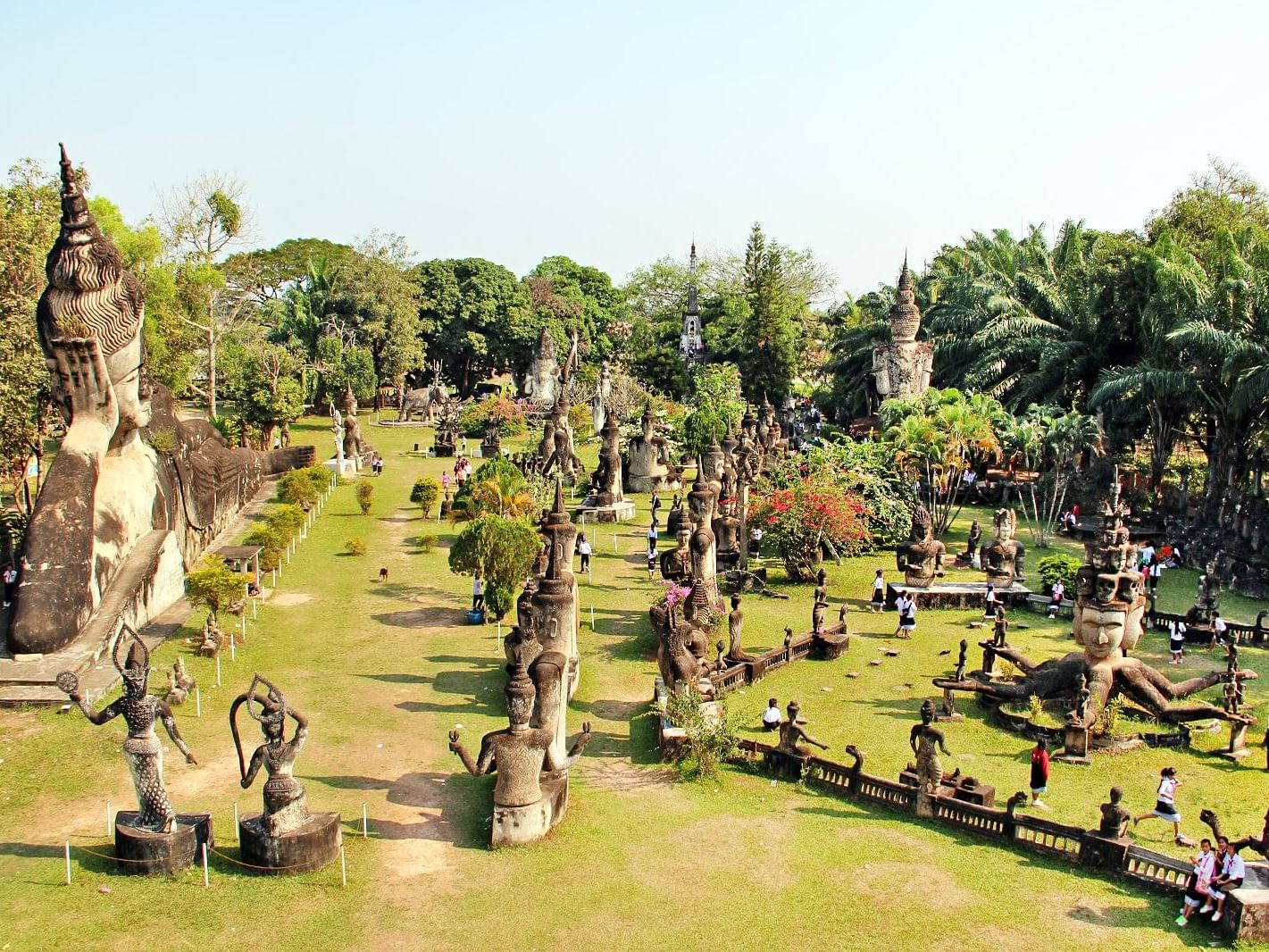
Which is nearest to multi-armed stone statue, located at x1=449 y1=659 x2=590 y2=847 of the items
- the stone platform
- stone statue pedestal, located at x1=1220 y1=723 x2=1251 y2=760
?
stone statue pedestal, located at x1=1220 y1=723 x2=1251 y2=760

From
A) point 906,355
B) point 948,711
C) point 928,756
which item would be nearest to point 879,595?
point 948,711

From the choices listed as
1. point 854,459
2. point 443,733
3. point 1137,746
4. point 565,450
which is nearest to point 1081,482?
point 854,459

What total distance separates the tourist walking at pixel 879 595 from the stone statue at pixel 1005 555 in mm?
2636

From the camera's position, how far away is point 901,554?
29.6 meters

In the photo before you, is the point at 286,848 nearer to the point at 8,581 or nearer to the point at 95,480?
the point at 95,480

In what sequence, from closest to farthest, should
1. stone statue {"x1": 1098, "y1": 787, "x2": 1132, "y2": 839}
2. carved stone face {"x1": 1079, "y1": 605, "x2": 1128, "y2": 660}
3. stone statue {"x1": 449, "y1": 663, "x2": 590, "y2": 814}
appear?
stone statue {"x1": 1098, "y1": 787, "x2": 1132, "y2": 839} → stone statue {"x1": 449, "y1": 663, "x2": 590, "y2": 814} → carved stone face {"x1": 1079, "y1": 605, "x2": 1128, "y2": 660}

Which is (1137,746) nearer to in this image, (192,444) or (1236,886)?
(1236,886)

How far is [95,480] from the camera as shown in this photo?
21906mm

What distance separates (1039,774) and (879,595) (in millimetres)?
11438

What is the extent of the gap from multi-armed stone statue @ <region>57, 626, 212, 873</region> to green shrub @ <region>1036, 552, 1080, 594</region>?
67.5 ft

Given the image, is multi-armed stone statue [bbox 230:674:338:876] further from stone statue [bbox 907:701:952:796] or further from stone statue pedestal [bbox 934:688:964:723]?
stone statue pedestal [bbox 934:688:964:723]

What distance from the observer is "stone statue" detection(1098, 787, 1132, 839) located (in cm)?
1365

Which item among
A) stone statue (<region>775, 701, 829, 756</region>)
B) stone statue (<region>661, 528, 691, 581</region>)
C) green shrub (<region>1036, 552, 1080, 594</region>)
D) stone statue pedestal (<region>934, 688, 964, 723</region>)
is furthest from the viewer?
green shrub (<region>1036, 552, 1080, 594</region>)

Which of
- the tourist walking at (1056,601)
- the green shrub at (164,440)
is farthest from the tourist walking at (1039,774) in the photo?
the green shrub at (164,440)
